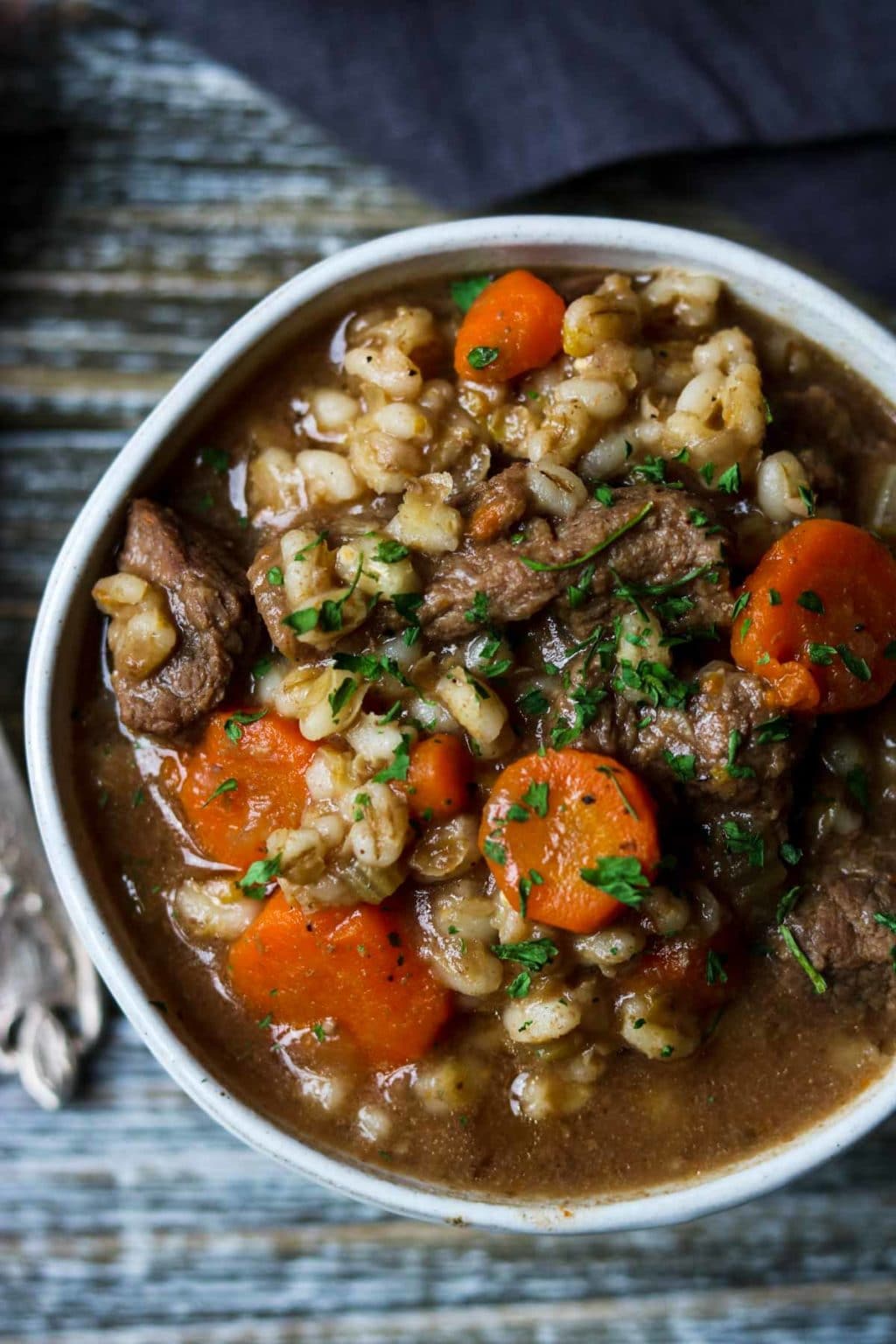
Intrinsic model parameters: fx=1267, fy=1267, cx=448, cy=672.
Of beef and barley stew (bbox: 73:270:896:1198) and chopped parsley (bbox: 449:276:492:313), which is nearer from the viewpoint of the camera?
beef and barley stew (bbox: 73:270:896:1198)

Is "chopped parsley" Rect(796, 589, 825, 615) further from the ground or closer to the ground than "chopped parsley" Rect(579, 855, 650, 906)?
further from the ground

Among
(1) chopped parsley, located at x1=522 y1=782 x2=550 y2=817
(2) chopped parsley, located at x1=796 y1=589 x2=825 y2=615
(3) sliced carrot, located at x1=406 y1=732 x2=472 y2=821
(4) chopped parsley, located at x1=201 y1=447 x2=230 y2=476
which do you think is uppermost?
(2) chopped parsley, located at x1=796 y1=589 x2=825 y2=615

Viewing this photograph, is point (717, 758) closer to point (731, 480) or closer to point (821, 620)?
point (821, 620)

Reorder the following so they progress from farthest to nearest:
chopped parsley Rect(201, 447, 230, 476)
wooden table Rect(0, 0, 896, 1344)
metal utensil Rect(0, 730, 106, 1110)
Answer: wooden table Rect(0, 0, 896, 1344), metal utensil Rect(0, 730, 106, 1110), chopped parsley Rect(201, 447, 230, 476)

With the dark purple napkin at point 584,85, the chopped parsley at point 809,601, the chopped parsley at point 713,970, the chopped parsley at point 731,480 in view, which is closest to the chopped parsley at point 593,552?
the chopped parsley at point 731,480

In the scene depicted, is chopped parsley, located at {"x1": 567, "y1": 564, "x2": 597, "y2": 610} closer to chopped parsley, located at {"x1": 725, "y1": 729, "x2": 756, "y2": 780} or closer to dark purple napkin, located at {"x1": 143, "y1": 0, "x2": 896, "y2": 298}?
chopped parsley, located at {"x1": 725, "y1": 729, "x2": 756, "y2": 780}

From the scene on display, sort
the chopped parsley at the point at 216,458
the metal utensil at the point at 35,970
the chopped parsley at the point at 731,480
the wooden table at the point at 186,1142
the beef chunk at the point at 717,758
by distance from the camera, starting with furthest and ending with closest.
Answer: the wooden table at the point at 186,1142 < the metal utensil at the point at 35,970 < the chopped parsley at the point at 216,458 < the chopped parsley at the point at 731,480 < the beef chunk at the point at 717,758

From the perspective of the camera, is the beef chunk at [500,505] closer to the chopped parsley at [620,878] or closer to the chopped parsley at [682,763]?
the chopped parsley at [682,763]

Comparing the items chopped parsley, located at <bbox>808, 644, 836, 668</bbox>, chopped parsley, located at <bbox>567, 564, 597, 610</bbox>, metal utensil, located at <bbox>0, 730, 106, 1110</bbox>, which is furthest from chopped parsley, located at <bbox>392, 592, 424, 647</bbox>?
metal utensil, located at <bbox>0, 730, 106, 1110</bbox>
